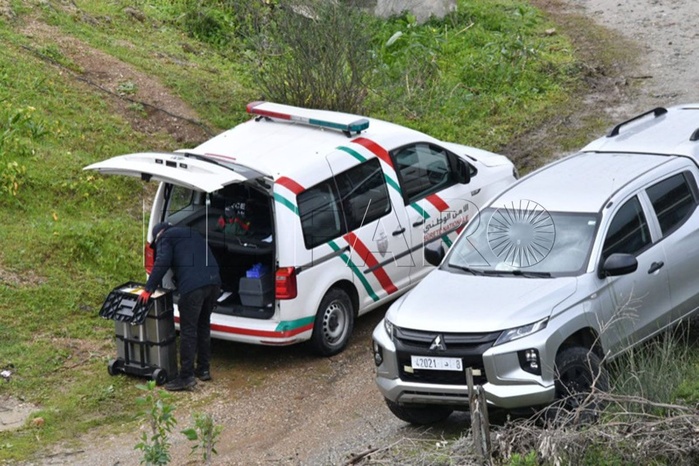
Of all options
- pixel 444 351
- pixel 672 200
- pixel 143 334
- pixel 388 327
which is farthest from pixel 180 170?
pixel 672 200

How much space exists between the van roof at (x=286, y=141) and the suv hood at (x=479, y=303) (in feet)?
7.26

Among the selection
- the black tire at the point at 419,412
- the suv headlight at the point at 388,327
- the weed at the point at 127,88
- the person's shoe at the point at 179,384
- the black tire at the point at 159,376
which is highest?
the weed at the point at 127,88

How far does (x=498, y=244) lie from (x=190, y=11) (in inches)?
433

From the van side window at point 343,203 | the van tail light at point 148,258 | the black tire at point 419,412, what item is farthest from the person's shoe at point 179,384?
the black tire at point 419,412

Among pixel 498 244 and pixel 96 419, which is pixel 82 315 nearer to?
pixel 96 419

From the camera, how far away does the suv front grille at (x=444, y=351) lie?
28.4ft

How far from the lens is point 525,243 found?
9750 mm

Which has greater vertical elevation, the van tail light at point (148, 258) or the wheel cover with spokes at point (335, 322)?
the van tail light at point (148, 258)

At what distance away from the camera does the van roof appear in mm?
11133

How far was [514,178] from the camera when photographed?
13.4m

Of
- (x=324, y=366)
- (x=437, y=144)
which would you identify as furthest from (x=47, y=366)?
(x=437, y=144)

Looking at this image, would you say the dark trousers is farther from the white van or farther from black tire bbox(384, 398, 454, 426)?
black tire bbox(384, 398, 454, 426)

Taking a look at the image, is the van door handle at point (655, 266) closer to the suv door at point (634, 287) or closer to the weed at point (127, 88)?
the suv door at point (634, 287)

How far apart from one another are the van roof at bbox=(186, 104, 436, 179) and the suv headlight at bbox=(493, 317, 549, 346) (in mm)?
3127
